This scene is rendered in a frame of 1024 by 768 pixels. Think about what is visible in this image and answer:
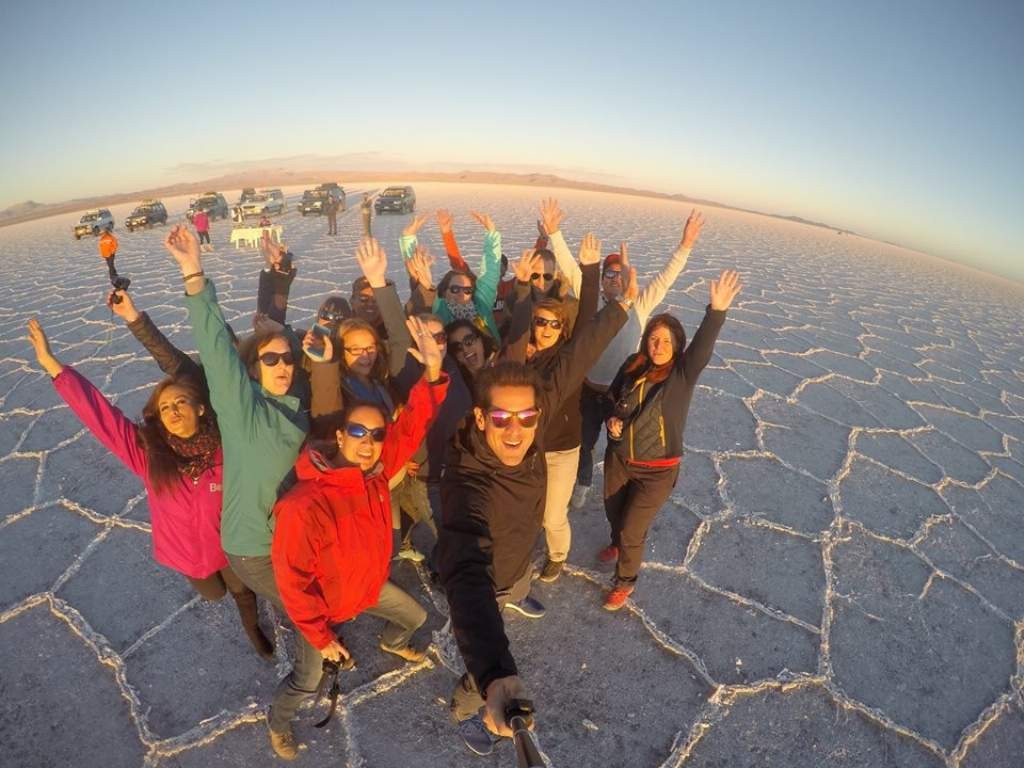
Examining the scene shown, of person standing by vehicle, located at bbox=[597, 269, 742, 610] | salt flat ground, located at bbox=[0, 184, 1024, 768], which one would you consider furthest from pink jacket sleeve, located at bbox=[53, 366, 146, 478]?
person standing by vehicle, located at bbox=[597, 269, 742, 610]

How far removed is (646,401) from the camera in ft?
7.91

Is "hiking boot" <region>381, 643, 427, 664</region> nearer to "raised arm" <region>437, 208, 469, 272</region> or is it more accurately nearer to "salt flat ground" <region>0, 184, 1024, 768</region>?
"salt flat ground" <region>0, 184, 1024, 768</region>

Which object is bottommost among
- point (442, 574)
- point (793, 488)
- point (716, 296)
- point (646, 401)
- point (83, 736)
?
point (83, 736)

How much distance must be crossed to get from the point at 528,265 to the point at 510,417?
1875 millimetres

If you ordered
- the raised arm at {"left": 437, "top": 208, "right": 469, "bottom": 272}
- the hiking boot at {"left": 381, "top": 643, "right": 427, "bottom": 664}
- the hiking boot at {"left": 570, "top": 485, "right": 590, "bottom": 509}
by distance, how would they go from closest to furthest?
the hiking boot at {"left": 381, "top": 643, "right": 427, "bottom": 664}, the hiking boot at {"left": 570, "top": 485, "right": 590, "bottom": 509}, the raised arm at {"left": 437, "top": 208, "right": 469, "bottom": 272}

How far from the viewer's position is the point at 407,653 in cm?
238

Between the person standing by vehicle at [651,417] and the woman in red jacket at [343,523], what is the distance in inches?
41.5

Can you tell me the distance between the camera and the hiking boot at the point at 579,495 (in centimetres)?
341

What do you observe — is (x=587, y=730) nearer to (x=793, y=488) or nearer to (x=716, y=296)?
(x=716, y=296)

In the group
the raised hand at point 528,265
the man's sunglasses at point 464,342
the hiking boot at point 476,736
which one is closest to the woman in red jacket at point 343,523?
the man's sunglasses at point 464,342

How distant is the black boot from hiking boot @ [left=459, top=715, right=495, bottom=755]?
1087mm

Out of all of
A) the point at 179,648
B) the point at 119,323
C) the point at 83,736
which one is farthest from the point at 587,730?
the point at 119,323

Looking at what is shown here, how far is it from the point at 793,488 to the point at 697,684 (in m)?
2.23

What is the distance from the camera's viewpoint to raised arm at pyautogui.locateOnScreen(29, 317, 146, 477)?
1.88 m
